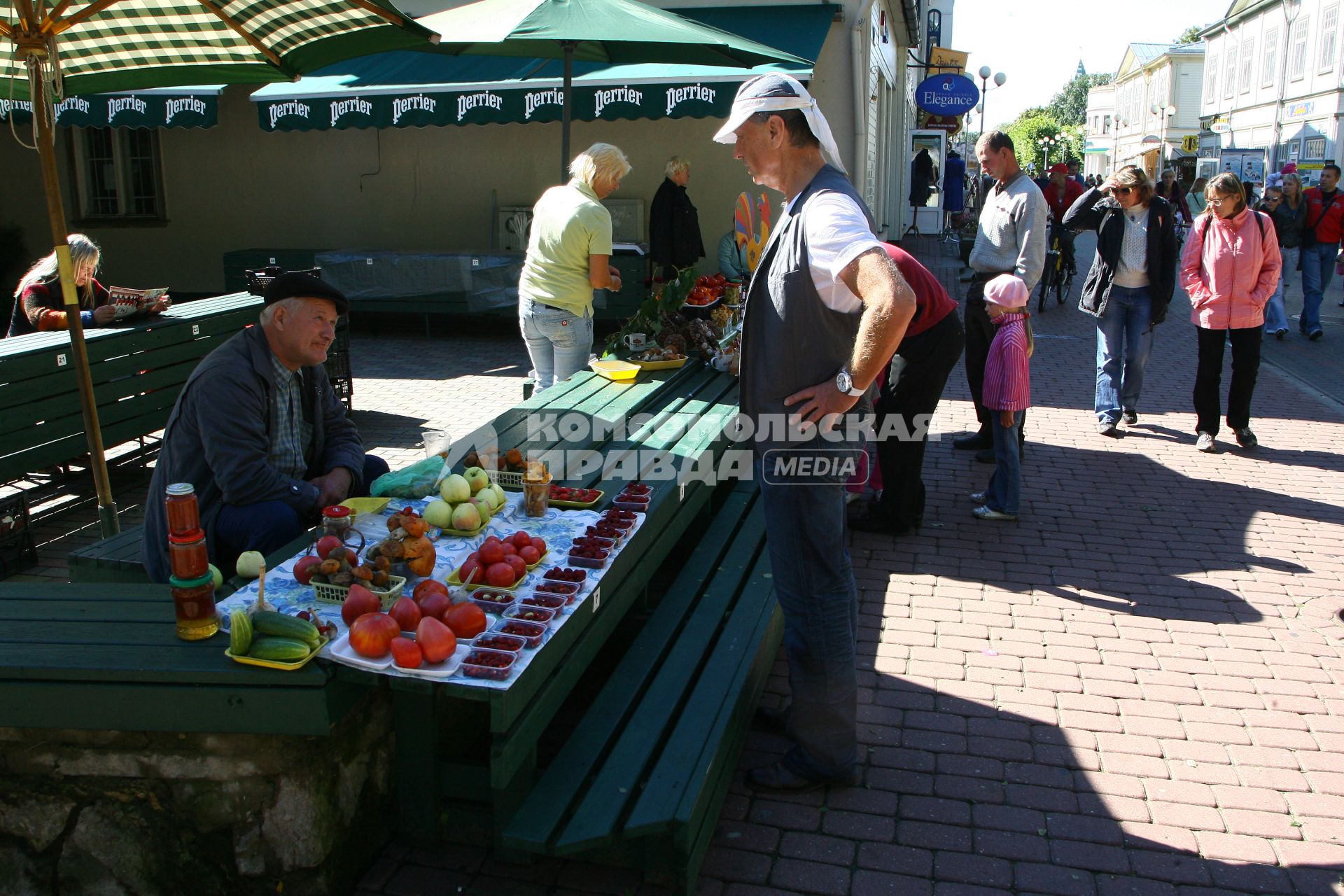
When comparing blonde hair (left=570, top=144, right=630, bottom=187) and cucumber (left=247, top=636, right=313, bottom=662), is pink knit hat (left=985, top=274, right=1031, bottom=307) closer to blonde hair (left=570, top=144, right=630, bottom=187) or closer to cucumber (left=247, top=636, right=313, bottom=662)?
blonde hair (left=570, top=144, right=630, bottom=187)

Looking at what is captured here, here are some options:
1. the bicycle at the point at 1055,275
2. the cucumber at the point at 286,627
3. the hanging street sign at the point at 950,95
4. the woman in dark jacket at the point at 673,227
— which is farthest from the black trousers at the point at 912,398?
the hanging street sign at the point at 950,95

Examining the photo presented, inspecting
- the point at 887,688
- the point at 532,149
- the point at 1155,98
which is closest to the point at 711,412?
the point at 887,688

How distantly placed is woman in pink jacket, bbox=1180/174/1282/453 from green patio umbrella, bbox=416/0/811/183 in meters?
3.23

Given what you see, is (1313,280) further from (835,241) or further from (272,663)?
(272,663)

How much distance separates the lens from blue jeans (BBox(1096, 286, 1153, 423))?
7691 millimetres

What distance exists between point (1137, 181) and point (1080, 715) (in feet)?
15.7

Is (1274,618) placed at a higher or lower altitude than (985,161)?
lower

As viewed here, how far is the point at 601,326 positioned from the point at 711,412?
25.4 feet

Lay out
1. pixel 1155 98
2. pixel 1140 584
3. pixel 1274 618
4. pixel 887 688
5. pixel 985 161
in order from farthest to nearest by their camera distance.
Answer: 1. pixel 1155 98
2. pixel 985 161
3. pixel 1140 584
4. pixel 1274 618
5. pixel 887 688

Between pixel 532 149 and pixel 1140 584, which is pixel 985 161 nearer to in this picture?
pixel 1140 584

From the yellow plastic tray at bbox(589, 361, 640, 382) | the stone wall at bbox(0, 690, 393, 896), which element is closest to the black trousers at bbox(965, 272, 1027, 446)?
the yellow plastic tray at bbox(589, 361, 640, 382)

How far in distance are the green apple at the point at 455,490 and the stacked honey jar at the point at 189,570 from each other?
913 millimetres

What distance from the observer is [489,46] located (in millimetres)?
6949

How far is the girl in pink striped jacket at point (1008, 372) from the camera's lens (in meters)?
5.59
